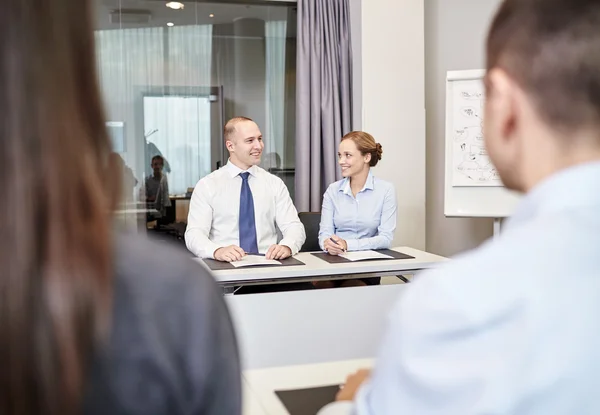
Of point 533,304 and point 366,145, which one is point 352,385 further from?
point 366,145

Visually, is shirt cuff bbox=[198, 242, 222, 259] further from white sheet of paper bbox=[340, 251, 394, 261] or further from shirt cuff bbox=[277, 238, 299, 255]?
white sheet of paper bbox=[340, 251, 394, 261]

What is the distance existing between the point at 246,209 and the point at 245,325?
164cm

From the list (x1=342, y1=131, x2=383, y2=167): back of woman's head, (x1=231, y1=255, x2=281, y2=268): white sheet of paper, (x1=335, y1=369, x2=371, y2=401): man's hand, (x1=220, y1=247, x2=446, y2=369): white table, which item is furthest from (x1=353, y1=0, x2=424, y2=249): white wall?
(x1=335, y1=369, x2=371, y2=401): man's hand

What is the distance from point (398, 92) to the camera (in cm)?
448

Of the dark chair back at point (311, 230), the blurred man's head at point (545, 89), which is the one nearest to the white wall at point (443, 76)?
the dark chair back at point (311, 230)

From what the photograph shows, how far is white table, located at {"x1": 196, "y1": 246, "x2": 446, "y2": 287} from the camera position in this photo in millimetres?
2584

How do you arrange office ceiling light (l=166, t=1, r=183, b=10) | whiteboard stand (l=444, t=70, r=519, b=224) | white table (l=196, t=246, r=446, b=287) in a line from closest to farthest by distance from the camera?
white table (l=196, t=246, r=446, b=287) < whiteboard stand (l=444, t=70, r=519, b=224) < office ceiling light (l=166, t=1, r=183, b=10)

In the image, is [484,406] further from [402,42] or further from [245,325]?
[402,42]

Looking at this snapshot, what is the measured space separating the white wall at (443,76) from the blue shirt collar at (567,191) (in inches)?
157

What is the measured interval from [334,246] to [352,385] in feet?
6.73

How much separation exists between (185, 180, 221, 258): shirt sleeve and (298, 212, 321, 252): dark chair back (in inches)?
25.0

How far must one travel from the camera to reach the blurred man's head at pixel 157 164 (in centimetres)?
446

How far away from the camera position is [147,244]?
1.92 ft

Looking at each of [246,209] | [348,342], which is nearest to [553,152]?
[348,342]
